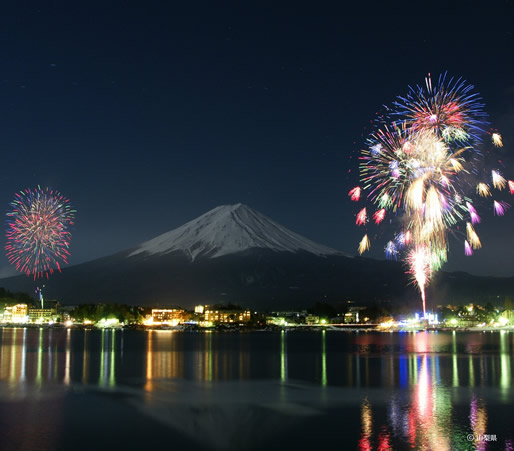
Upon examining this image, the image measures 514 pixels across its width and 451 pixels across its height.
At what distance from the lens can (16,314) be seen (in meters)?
142

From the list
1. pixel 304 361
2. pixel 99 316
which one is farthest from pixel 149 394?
pixel 99 316

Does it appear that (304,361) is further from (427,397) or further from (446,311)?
(446,311)

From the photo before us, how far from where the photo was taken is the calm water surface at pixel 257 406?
17.0 m

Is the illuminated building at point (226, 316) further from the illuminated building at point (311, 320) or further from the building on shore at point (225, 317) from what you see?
the illuminated building at point (311, 320)

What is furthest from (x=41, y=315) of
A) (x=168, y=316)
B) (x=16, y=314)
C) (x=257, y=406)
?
(x=257, y=406)

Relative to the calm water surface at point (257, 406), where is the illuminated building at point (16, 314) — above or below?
above

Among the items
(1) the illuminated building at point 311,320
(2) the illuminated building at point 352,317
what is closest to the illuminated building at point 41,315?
(1) the illuminated building at point 311,320

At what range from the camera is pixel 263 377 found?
3125 centimetres

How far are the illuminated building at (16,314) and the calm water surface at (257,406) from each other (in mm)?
110664

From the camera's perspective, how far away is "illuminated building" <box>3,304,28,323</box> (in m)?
141

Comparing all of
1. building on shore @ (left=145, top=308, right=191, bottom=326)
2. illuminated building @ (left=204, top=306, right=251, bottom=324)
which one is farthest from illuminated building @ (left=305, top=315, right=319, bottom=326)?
building on shore @ (left=145, top=308, right=191, bottom=326)

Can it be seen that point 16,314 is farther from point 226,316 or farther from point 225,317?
point 226,316

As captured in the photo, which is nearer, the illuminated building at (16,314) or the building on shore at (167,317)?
the illuminated building at (16,314)

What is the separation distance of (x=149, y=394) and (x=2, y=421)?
6873 millimetres
